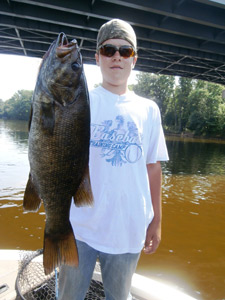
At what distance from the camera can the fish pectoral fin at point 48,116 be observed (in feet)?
5.33

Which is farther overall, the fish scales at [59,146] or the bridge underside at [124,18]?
the bridge underside at [124,18]

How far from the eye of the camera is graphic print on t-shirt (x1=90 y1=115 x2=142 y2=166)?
195cm

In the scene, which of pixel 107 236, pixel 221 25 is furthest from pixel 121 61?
pixel 221 25

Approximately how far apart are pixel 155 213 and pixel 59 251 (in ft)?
3.10

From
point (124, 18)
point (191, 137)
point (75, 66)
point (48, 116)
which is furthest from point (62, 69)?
point (191, 137)

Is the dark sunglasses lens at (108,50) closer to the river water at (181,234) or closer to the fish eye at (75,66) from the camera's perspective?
the fish eye at (75,66)

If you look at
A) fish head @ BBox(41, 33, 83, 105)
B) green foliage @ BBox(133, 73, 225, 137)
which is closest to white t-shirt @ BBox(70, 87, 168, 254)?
fish head @ BBox(41, 33, 83, 105)

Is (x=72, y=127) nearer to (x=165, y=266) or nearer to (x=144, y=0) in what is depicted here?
(x=165, y=266)

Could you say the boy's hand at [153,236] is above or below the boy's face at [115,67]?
below

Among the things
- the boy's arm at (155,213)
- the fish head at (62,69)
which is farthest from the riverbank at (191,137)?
the fish head at (62,69)

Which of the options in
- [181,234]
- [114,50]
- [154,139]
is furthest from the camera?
[181,234]

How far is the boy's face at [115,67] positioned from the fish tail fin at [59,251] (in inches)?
48.6

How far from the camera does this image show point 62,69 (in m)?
1.64

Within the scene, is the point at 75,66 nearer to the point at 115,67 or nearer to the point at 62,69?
the point at 62,69
